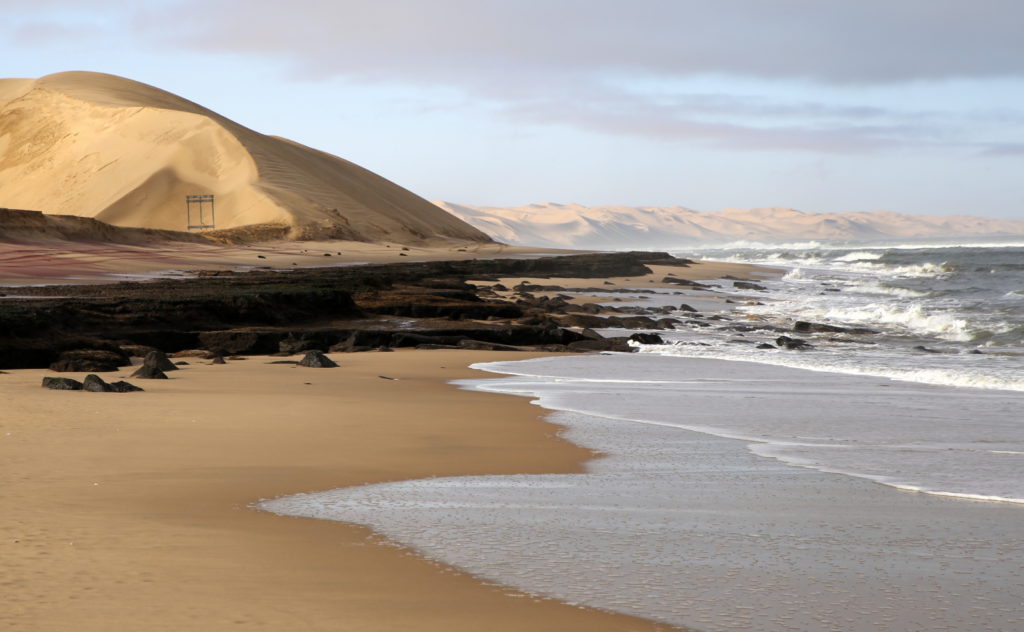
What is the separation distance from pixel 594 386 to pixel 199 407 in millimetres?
4717

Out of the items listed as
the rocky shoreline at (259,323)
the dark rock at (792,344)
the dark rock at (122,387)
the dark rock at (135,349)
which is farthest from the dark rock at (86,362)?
the dark rock at (792,344)

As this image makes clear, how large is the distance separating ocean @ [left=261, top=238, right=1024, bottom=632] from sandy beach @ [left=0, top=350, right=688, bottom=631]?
0.31 meters

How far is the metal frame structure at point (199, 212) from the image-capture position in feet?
237

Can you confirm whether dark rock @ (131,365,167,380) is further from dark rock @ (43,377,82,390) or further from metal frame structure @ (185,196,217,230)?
metal frame structure @ (185,196,217,230)

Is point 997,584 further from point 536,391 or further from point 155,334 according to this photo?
point 155,334

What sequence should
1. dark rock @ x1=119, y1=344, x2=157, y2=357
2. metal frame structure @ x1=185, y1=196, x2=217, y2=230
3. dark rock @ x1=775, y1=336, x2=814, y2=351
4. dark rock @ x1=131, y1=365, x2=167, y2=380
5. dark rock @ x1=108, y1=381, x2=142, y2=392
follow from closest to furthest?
dark rock @ x1=108, y1=381, x2=142, y2=392, dark rock @ x1=131, y1=365, x2=167, y2=380, dark rock @ x1=119, y1=344, x2=157, y2=357, dark rock @ x1=775, y1=336, x2=814, y2=351, metal frame structure @ x1=185, y1=196, x2=217, y2=230

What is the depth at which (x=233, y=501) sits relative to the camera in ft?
18.8

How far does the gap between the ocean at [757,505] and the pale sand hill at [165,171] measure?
58.6m

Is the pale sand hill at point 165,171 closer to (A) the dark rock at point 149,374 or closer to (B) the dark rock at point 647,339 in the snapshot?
(B) the dark rock at point 647,339

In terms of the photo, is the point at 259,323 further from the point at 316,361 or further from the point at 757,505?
the point at 757,505

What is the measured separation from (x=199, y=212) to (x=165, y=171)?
25.6 ft

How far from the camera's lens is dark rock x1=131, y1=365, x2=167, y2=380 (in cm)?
1114

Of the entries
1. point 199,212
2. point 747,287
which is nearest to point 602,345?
point 747,287

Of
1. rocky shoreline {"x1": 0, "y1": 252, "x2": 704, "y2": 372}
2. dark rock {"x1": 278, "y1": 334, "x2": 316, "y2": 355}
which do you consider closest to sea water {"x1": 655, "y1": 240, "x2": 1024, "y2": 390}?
rocky shoreline {"x1": 0, "y1": 252, "x2": 704, "y2": 372}
